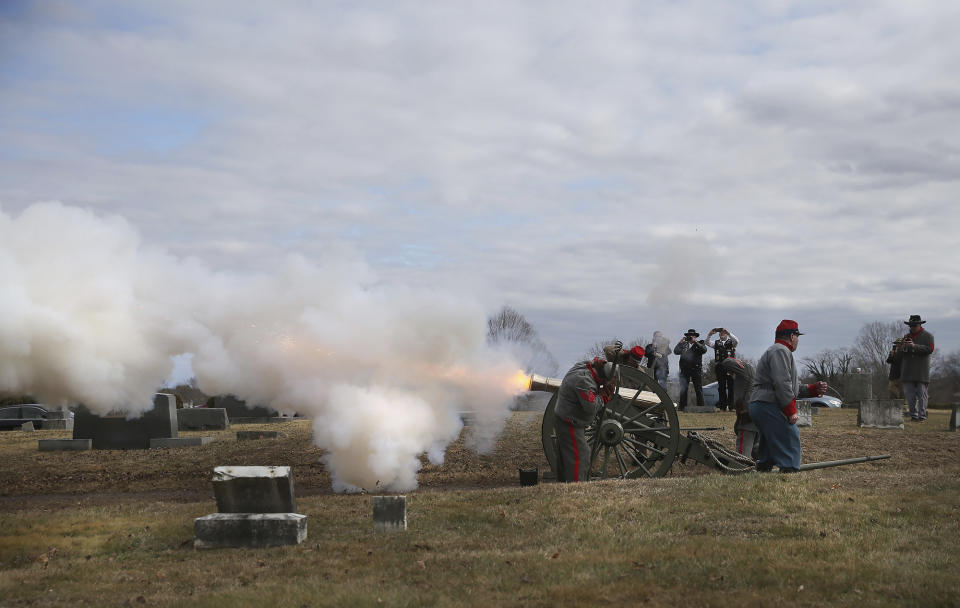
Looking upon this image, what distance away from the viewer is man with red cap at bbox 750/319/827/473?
34.8 ft

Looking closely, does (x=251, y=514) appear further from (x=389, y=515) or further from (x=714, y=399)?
(x=714, y=399)

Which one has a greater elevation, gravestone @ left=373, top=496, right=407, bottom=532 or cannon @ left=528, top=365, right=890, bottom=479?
cannon @ left=528, top=365, right=890, bottom=479

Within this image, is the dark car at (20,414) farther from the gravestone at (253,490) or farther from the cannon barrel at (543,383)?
the gravestone at (253,490)

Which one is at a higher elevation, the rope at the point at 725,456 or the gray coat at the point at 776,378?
the gray coat at the point at 776,378

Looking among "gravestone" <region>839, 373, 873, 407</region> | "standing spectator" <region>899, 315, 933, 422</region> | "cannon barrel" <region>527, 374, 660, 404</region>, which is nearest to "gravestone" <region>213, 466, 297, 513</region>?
"cannon barrel" <region>527, 374, 660, 404</region>

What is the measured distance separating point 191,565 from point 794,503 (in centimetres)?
572

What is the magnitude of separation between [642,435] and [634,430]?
240 mm

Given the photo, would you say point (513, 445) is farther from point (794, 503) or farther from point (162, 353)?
point (794, 503)

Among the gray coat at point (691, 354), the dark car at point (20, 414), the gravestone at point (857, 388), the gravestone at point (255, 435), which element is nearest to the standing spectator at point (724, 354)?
the gray coat at point (691, 354)

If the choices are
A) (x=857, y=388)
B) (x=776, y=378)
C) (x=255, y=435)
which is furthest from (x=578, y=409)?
(x=857, y=388)

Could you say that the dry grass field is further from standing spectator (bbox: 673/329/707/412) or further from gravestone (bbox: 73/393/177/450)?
standing spectator (bbox: 673/329/707/412)

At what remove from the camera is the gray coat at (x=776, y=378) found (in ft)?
34.6

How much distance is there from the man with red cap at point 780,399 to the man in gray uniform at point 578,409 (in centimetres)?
187

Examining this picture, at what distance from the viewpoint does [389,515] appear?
906cm
